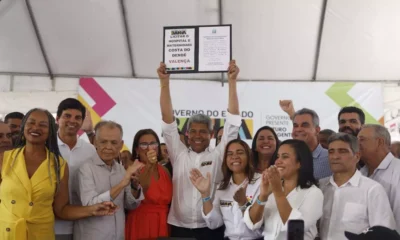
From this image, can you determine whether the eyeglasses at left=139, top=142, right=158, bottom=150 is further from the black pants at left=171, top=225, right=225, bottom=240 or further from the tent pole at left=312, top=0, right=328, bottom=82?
the tent pole at left=312, top=0, right=328, bottom=82

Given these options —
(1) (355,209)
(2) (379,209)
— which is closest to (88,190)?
(1) (355,209)

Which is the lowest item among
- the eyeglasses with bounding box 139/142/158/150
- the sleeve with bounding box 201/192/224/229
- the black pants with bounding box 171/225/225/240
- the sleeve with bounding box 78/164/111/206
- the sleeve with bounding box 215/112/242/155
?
the black pants with bounding box 171/225/225/240

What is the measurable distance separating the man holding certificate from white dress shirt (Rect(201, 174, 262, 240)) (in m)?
0.14

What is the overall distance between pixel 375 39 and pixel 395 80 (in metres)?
0.76

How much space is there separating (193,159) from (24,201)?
46.0 inches

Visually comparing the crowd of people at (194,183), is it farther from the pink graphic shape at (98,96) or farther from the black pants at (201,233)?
the pink graphic shape at (98,96)

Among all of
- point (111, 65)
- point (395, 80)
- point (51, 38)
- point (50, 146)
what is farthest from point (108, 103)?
point (395, 80)

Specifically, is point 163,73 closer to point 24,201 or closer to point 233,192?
point 233,192

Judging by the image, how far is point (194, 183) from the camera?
2.41 meters

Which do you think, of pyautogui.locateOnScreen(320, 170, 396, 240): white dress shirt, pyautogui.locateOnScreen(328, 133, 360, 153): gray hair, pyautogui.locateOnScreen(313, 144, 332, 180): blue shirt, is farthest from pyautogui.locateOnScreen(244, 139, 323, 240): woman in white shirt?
pyautogui.locateOnScreen(313, 144, 332, 180): blue shirt

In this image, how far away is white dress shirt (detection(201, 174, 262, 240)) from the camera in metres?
2.34

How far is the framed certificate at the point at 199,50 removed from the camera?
2871mm

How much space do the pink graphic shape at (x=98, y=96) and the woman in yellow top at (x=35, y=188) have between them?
3.23m

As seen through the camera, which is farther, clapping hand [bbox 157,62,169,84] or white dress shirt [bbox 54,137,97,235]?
clapping hand [bbox 157,62,169,84]
